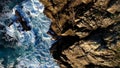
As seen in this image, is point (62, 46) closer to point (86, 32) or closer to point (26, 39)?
point (86, 32)

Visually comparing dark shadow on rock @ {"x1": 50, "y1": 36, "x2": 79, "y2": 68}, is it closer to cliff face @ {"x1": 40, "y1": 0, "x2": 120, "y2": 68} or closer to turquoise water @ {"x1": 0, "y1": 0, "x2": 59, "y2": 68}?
cliff face @ {"x1": 40, "y1": 0, "x2": 120, "y2": 68}

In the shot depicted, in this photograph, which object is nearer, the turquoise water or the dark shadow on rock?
the dark shadow on rock

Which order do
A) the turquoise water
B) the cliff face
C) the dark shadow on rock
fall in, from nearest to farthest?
the cliff face, the dark shadow on rock, the turquoise water

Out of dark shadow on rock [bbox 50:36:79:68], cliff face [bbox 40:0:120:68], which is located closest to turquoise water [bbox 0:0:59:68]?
dark shadow on rock [bbox 50:36:79:68]

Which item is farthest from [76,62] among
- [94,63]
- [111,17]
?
[111,17]

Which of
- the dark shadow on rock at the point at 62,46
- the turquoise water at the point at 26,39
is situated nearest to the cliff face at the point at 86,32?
the dark shadow on rock at the point at 62,46

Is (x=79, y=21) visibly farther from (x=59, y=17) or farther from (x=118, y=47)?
(x=118, y=47)
